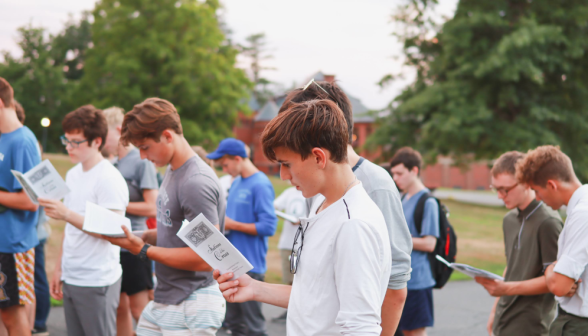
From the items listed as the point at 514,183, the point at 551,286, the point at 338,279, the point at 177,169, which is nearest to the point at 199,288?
the point at 177,169

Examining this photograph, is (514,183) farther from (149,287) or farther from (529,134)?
(529,134)

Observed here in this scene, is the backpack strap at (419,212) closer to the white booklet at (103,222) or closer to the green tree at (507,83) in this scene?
the white booklet at (103,222)

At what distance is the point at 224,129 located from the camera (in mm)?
33969

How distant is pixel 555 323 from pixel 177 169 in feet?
8.28

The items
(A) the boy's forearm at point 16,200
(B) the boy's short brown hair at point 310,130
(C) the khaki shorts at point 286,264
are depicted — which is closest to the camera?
(B) the boy's short brown hair at point 310,130

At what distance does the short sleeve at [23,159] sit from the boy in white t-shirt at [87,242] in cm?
35

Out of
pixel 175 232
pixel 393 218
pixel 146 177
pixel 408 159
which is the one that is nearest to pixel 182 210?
pixel 175 232

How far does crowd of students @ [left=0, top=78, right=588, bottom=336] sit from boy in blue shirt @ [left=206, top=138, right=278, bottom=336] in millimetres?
33

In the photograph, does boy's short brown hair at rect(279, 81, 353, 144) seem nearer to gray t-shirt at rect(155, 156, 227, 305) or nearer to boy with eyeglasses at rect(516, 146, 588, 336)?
gray t-shirt at rect(155, 156, 227, 305)

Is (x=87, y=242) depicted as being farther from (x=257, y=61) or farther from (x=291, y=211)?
(x=257, y=61)

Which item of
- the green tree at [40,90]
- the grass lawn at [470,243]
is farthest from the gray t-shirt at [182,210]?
the green tree at [40,90]

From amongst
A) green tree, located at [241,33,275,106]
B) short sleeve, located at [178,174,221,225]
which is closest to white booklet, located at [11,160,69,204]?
short sleeve, located at [178,174,221,225]

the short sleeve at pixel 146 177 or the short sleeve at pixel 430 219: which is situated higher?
the short sleeve at pixel 146 177

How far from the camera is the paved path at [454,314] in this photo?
240 inches
